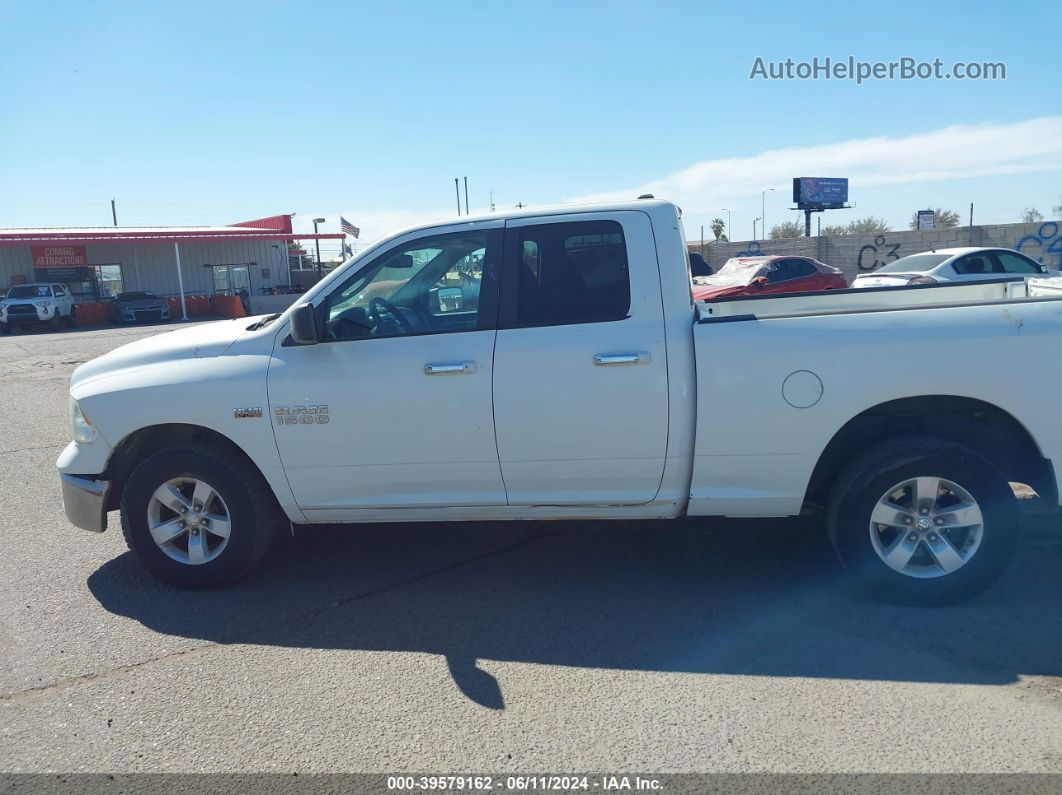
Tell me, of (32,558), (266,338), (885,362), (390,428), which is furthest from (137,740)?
(885,362)

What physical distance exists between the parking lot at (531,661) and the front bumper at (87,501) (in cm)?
39

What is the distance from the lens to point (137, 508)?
4.80 metres

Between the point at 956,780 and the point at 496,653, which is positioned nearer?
the point at 956,780

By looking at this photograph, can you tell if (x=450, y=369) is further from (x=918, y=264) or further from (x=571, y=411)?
(x=918, y=264)

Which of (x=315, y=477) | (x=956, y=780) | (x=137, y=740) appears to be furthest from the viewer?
(x=315, y=477)

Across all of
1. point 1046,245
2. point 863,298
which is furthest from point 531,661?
point 1046,245

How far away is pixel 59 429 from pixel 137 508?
5912mm

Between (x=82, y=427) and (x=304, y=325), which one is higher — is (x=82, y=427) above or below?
below

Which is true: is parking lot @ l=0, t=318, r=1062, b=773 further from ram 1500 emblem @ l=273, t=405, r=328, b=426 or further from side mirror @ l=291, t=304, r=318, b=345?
side mirror @ l=291, t=304, r=318, b=345

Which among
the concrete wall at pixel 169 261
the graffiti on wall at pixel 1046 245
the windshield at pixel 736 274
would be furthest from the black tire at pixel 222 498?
the concrete wall at pixel 169 261

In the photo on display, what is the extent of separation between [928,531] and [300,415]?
3.26 metres

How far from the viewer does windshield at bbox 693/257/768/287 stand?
61.4 feet

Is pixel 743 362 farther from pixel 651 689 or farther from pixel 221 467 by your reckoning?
pixel 221 467

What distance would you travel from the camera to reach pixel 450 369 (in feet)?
14.5
